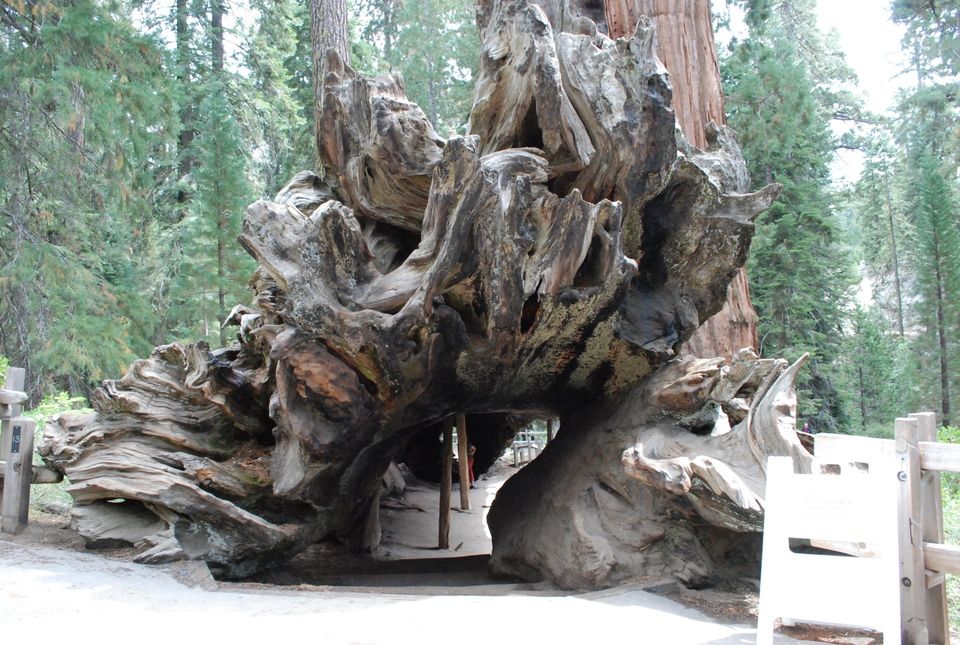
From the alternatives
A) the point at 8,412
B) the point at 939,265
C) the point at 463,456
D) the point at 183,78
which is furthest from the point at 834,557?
the point at 183,78

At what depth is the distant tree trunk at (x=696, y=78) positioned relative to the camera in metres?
8.08

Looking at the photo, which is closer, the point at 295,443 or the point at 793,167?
the point at 295,443

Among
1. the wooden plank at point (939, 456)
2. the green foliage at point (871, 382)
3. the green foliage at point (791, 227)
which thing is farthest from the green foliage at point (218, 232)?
the green foliage at point (871, 382)

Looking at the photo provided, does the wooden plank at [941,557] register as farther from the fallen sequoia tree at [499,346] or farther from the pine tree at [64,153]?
the pine tree at [64,153]

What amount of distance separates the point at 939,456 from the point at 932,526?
0.40 metres

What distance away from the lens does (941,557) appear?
11.8 feet

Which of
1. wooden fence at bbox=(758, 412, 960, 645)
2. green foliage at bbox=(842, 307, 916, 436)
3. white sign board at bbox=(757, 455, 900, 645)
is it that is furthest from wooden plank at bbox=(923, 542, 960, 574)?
green foliage at bbox=(842, 307, 916, 436)

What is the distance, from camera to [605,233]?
509cm

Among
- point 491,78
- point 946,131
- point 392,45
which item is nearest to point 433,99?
point 392,45

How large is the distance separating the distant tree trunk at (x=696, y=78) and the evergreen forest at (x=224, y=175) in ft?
2.74

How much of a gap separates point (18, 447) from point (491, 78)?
4.87 metres

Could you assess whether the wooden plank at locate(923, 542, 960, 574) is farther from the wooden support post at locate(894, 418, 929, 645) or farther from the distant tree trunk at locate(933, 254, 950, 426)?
the distant tree trunk at locate(933, 254, 950, 426)

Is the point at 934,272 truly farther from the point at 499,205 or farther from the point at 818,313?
the point at 499,205

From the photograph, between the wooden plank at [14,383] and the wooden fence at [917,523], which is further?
the wooden plank at [14,383]
